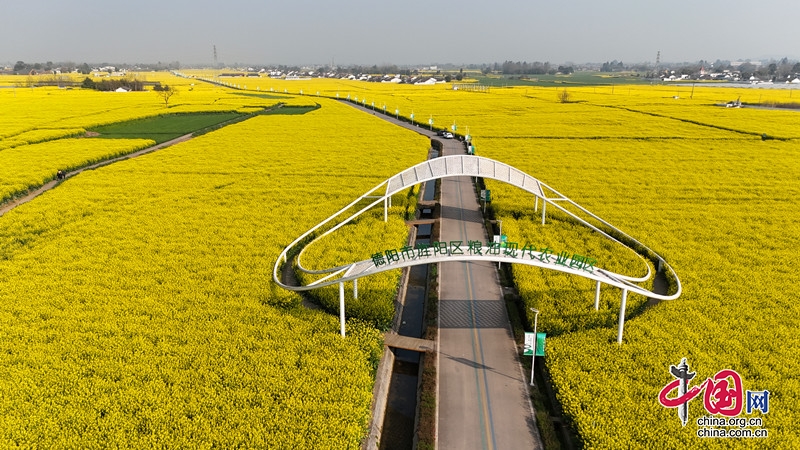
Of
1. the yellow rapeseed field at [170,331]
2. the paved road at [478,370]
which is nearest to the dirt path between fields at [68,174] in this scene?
the yellow rapeseed field at [170,331]

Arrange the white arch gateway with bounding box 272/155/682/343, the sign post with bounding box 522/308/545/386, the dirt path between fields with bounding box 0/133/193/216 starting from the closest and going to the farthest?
the sign post with bounding box 522/308/545/386
the white arch gateway with bounding box 272/155/682/343
the dirt path between fields with bounding box 0/133/193/216

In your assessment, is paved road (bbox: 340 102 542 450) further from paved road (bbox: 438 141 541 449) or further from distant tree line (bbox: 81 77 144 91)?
distant tree line (bbox: 81 77 144 91)

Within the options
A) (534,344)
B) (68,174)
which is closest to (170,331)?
(534,344)

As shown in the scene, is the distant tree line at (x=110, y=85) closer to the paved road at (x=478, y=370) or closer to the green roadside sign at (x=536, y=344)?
the paved road at (x=478, y=370)

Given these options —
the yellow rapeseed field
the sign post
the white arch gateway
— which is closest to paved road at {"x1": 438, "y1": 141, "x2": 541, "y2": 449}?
the sign post

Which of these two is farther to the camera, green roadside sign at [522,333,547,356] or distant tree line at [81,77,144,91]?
distant tree line at [81,77,144,91]

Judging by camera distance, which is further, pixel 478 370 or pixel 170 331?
pixel 170 331

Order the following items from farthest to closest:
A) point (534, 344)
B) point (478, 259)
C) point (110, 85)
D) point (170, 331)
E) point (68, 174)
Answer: point (110, 85) < point (68, 174) < point (170, 331) < point (534, 344) < point (478, 259)

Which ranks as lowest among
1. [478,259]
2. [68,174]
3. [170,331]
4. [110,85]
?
[170,331]

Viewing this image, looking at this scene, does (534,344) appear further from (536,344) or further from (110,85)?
(110,85)

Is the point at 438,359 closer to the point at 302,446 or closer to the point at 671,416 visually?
the point at 302,446
